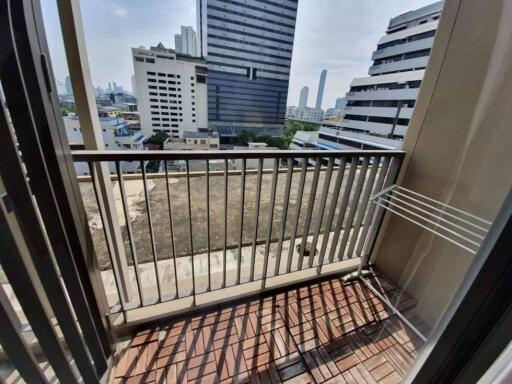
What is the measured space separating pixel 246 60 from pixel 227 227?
2397cm

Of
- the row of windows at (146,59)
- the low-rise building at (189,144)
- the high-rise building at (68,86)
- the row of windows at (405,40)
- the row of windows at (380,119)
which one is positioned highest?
the row of windows at (146,59)

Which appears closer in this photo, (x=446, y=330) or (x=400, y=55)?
(x=446, y=330)

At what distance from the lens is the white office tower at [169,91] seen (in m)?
9.70

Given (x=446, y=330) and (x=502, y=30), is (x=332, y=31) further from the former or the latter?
(x=446, y=330)

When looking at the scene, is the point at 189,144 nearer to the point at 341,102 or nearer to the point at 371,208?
the point at 371,208

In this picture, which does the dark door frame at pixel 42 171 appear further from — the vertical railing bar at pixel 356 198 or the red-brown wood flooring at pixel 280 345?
the vertical railing bar at pixel 356 198

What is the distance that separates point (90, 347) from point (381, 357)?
1.62 meters

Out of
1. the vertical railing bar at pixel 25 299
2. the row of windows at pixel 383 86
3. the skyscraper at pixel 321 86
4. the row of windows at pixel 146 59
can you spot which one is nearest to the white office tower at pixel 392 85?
the row of windows at pixel 383 86

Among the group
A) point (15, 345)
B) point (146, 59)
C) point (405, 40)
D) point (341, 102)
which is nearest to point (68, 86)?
point (15, 345)

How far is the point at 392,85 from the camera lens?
3012mm

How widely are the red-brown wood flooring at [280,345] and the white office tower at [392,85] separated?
1.34 meters

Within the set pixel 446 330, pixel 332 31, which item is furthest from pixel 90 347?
pixel 332 31

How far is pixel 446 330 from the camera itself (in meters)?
0.66

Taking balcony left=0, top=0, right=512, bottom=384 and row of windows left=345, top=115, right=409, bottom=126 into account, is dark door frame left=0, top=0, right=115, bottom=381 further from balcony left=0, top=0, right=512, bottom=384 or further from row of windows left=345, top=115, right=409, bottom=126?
row of windows left=345, top=115, right=409, bottom=126
